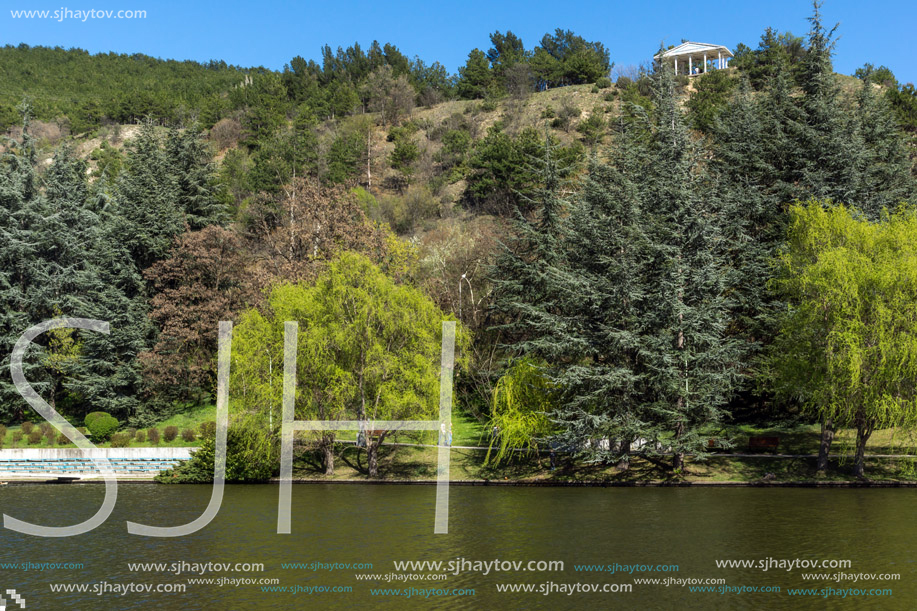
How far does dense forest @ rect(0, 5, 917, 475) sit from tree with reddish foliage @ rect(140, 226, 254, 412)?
211mm

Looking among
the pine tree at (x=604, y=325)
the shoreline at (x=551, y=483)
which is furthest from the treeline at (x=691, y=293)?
the shoreline at (x=551, y=483)

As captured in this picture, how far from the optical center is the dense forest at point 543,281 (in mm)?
36281

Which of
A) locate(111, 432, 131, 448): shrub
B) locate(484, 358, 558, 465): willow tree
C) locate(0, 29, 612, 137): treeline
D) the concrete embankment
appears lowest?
the concrete embankment

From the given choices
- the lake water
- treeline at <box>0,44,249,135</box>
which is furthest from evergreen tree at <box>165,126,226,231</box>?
treeline at <box>0,44,249,135</box>

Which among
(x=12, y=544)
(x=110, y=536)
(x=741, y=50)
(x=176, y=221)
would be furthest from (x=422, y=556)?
(x=741, y=50)

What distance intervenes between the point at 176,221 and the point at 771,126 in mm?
44209

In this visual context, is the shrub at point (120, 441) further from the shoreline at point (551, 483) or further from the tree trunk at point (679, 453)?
the tree trunk at point (679, 453)

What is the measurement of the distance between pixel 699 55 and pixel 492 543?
12305 cm

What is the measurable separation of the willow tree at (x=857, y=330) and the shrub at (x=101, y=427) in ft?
130

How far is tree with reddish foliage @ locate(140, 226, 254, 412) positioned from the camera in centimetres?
5178

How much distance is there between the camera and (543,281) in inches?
1700

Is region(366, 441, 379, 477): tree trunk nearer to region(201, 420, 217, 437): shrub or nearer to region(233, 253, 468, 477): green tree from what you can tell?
region(233, 253, 468, 477): green tree

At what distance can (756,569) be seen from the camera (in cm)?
2109

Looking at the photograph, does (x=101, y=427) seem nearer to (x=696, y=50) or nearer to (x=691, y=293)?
(x=691, y=293)
